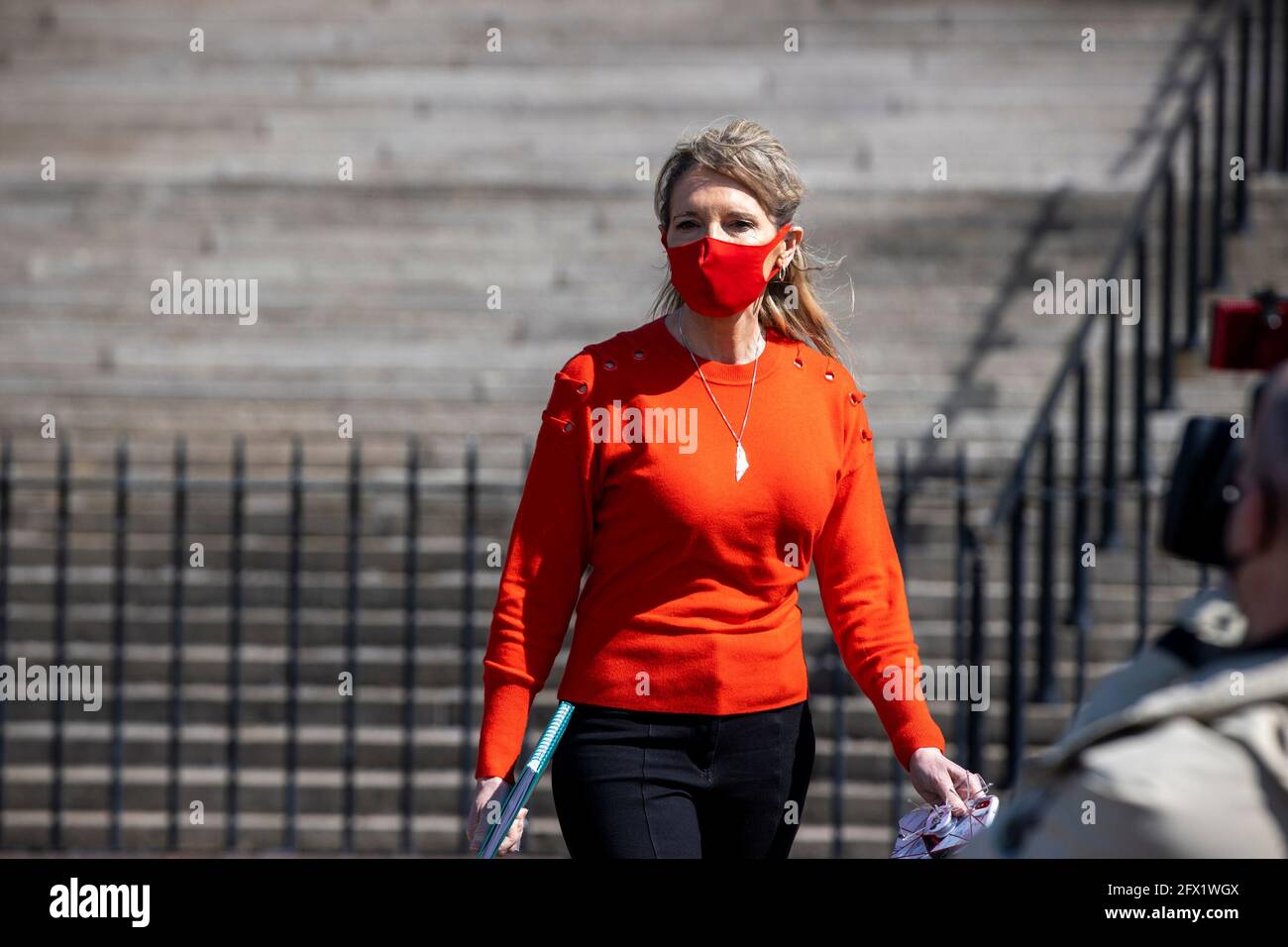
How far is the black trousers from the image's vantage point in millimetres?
2803

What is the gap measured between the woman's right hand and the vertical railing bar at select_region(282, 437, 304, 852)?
3.77 m

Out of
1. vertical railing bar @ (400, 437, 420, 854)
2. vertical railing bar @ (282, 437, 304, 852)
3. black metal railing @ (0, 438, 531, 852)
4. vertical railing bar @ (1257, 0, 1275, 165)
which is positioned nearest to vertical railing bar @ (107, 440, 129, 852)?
black metal railing @ (0, 438, 531, 852)

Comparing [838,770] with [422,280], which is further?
[422,280]

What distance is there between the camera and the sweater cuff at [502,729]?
2828 millimetres

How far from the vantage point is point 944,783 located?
284 cm

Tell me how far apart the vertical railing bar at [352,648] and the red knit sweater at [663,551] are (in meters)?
3.54

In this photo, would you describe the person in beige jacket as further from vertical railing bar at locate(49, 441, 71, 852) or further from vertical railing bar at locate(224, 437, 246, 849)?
vertical railing bar at locate(49, 441, 71, 852)

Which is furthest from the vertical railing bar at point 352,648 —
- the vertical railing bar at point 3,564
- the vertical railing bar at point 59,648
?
the vertical railing bar at point 3,564

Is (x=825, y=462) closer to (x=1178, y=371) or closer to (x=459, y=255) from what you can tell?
(x=1178, y=371)

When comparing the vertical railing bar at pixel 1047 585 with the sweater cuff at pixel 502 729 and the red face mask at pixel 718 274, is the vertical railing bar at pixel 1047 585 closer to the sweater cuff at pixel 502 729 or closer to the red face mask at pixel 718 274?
the red face mask at pixel 718 274

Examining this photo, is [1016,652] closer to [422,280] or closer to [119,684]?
[119,684]

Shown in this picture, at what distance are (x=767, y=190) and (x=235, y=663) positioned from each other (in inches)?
166

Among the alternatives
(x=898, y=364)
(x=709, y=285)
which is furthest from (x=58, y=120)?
(x=709, y=285)


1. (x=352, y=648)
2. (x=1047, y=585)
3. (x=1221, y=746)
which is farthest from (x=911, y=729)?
(x=352, y=648)
